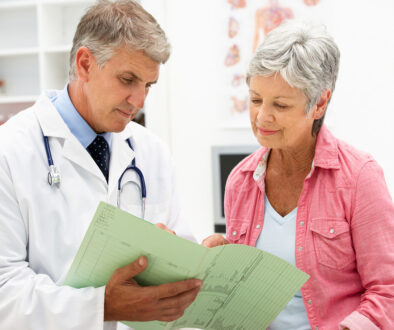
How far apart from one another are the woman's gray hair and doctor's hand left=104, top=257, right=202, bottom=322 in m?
0.58

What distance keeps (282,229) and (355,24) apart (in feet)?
6.16

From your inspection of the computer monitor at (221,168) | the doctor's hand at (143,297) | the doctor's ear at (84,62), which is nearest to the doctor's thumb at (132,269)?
the doctor's hand at (143,297)

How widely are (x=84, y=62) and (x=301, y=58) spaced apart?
1.87ft

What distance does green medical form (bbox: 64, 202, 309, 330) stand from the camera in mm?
1006

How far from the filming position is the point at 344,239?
4.22ft

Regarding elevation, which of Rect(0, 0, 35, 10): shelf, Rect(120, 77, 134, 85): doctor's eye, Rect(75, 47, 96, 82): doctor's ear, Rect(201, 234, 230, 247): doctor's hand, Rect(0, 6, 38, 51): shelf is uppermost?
Rect(0, 0, 35, 10): shelf

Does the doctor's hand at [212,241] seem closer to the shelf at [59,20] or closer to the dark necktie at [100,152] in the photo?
the dark necktie at [100,152]

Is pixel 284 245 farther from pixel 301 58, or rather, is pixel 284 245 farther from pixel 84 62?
→ pixel 84 62

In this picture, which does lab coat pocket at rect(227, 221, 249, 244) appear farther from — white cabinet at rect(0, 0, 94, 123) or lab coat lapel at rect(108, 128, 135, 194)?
white cabinet at rect(0, 0, 94, 123)

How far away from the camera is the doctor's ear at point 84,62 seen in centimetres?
132

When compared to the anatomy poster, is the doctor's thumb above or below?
below

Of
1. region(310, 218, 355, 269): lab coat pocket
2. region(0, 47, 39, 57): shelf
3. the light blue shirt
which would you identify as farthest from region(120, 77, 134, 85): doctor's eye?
region(0, 47, 39, 57): shelf

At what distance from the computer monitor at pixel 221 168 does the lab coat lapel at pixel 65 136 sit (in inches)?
71.8

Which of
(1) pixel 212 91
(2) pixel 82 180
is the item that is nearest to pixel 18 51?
(1) pixel 212 91
